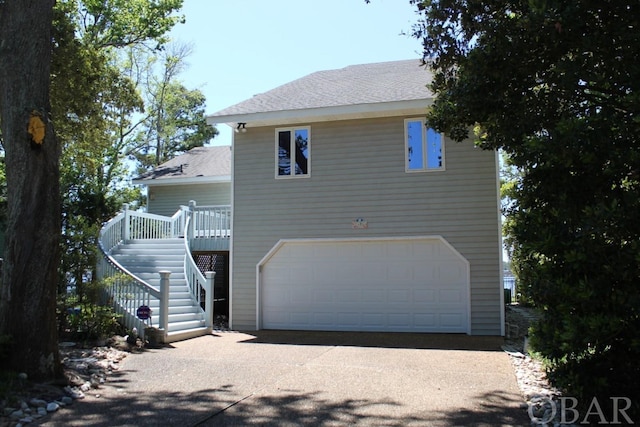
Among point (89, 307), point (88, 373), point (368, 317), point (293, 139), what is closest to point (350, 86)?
point (293, 139)

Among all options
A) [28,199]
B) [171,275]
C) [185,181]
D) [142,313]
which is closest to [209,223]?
[171,275]

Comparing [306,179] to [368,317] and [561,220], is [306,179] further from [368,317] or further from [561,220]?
[561,220]

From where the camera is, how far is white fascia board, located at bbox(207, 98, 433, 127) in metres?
12.0

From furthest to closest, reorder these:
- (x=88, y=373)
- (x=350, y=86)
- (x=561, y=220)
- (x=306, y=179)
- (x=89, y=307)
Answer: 1. (x=350, y=86)
2. (x=306, y=179)
3. (x=89, y=307)
4. (x=88, y=373)
5. (x=561, y=220)

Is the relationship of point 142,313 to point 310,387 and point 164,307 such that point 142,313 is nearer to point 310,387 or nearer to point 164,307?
point 164,307

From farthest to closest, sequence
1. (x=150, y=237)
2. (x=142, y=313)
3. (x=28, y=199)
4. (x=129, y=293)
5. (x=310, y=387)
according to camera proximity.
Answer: (x=150, y=237)
(x=129, y=293)
(x=142, y=313)
(x=310, y=387)
(x=28, y=199)

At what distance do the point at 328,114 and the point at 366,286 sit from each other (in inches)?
165

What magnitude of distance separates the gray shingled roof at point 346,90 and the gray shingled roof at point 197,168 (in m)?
4.63

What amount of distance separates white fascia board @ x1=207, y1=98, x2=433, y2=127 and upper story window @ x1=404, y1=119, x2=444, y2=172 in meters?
0.36

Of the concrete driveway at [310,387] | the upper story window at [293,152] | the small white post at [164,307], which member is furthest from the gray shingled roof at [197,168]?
the concrete driveway at [310,387]

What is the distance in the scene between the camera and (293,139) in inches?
520

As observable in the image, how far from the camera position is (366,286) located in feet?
41.0

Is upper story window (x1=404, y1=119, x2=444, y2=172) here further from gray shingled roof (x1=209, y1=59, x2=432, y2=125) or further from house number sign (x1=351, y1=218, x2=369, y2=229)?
house number sign (x1=351, y1=218, x2=369, y2=229)

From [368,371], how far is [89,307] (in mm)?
5423
